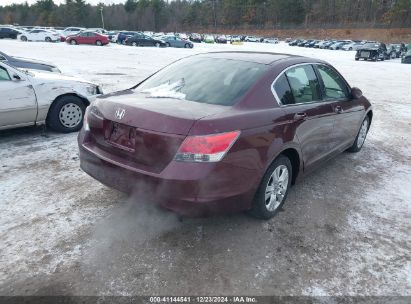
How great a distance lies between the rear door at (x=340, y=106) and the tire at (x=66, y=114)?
13.7ft

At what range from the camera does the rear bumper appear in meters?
2.91

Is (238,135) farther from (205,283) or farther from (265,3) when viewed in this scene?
(265,3)

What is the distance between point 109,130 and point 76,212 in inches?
42.1

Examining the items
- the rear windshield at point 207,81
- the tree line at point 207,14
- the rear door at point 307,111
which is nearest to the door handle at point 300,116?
the rear door at point 307,111

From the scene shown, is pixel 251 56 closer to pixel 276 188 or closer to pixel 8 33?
pixel 276 188

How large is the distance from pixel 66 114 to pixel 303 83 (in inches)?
166

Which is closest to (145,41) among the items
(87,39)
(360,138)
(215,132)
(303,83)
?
(87,39)

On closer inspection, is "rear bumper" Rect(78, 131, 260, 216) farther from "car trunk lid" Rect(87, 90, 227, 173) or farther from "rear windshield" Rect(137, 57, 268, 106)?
"rear windshield" Rect(137, 57, 268, 106)

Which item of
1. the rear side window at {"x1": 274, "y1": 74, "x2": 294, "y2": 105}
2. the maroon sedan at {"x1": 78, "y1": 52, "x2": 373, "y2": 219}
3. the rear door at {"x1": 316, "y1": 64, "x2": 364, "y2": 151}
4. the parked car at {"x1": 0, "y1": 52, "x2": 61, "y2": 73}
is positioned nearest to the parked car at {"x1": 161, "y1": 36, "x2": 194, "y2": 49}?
the parked car at {"x1": 0, "y1": 52, "x2": 61, "y2": 73}

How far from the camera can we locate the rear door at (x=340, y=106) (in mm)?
4621

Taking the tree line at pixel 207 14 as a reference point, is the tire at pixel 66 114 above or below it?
below

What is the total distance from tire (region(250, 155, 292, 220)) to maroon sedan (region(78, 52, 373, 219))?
12mm

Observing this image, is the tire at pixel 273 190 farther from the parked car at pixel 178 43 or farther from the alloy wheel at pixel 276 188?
the parked car at pixel 178 43

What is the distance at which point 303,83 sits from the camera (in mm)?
4141
